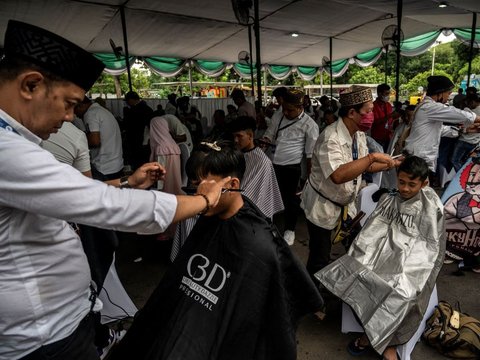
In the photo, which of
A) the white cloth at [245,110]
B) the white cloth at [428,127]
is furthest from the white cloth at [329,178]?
the white cloth at [245,110]

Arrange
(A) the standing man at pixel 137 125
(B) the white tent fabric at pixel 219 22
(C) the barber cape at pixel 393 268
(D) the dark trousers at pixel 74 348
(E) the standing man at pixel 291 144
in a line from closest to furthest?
(D) the dark trousers at pixel 74 348 < (C) the barber cape at pixel 393 268 < (E) the standing man at pixel 291 144 < (A) the standing man at pixel 137 125 < (B) the white tent fabric at pixel 219 22

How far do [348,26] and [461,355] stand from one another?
835 cm

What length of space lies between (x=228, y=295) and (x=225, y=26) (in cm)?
770

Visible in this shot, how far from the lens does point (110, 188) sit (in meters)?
0.86

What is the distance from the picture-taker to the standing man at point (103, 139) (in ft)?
11.3

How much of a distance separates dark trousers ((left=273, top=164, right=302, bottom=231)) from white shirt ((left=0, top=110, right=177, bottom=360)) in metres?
2.97

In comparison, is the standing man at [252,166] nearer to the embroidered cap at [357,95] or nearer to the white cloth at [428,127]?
the embroidered cap at [357,95]

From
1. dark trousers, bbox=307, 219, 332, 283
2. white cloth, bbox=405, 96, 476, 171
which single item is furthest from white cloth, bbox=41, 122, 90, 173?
white cloth, bbox=405, 96, 476, 171

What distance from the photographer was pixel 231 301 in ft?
4.31

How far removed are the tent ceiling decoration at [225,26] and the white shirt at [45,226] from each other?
19.5 ft

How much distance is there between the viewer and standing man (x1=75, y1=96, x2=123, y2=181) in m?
3.43

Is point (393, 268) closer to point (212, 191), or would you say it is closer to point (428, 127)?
point (212, 191)

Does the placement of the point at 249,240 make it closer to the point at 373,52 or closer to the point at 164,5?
the point at 164,5

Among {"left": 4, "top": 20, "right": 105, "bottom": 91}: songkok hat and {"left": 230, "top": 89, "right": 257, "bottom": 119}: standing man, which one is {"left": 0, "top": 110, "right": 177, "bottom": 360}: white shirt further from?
{"left": 230, "top": 89, "right": 257, "bottom": 119}: standing man
